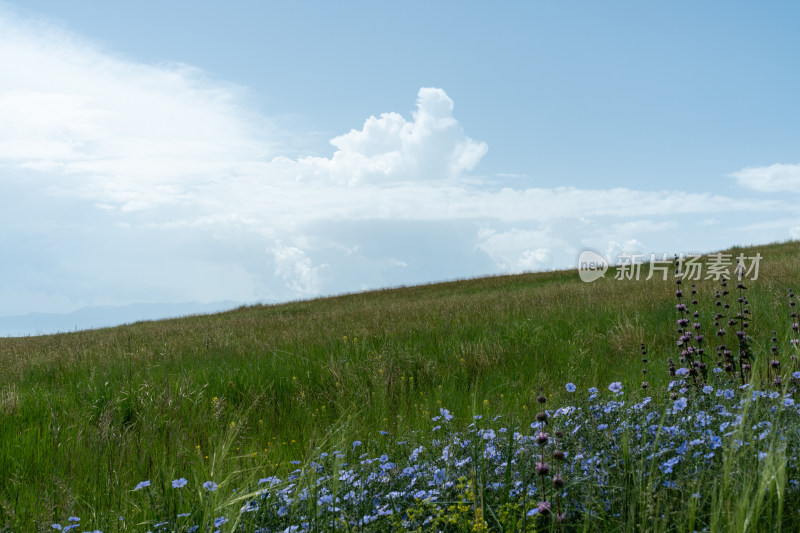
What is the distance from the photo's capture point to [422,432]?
3.63m

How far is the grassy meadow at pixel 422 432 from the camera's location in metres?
2.22

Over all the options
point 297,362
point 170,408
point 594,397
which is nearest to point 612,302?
point 297,362

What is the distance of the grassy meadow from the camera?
7.28ft

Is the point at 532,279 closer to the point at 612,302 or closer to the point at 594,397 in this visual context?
the point at 612,302

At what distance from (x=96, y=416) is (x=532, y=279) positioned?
21.4m

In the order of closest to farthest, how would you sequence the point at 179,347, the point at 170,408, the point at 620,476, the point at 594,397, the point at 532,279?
1. the point at 620,476
2. the point at 594,397
3. the point at 170,408
4. the point at 179,347
5. the point at 532,279

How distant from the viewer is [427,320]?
981 centimetres
